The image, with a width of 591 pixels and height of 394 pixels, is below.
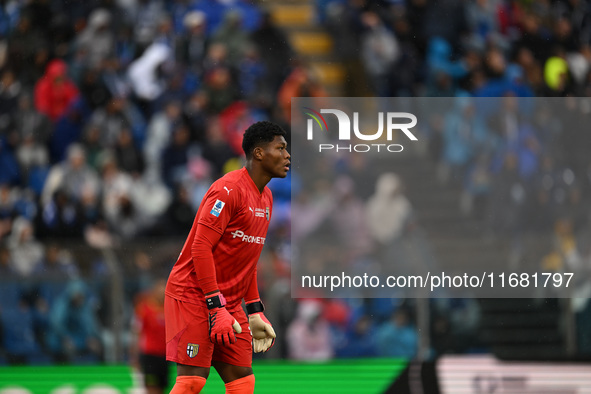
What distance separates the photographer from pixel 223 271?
4.94 metres

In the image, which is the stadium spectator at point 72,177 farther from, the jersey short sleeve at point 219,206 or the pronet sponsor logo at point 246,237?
the jersey short sleeve at point 219,206

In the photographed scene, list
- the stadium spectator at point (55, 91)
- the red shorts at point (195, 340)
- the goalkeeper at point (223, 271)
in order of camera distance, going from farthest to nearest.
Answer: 1. the stadium spectator at point (55, 91)
2. the red shorts at point (195, 340)
3. the goalkeeper at point (223, 271)

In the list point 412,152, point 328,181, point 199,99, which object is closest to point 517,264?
point 412,152

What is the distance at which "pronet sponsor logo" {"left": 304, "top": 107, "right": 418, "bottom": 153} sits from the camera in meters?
8.41

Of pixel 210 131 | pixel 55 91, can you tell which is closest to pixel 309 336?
pixel 210 131

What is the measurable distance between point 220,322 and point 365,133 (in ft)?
13.9

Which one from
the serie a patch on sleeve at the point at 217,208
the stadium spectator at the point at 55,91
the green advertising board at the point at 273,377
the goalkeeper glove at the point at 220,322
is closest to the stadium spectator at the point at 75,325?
the green advertising board at the point at 273,377

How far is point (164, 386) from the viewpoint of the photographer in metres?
7.88

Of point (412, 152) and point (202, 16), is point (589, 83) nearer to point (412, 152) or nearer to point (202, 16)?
point (412, 152)

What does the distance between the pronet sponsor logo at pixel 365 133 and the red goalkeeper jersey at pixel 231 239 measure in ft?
11.4

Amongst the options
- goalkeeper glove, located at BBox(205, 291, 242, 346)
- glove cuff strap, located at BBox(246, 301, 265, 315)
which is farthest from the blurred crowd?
goalkeeper glove, located at BBox(205, 291, 242, 346)

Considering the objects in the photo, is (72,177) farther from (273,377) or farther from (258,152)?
(258,152)

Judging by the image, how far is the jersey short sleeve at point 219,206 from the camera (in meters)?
4.68

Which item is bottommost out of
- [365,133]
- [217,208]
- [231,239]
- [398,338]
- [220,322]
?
[398,338]
